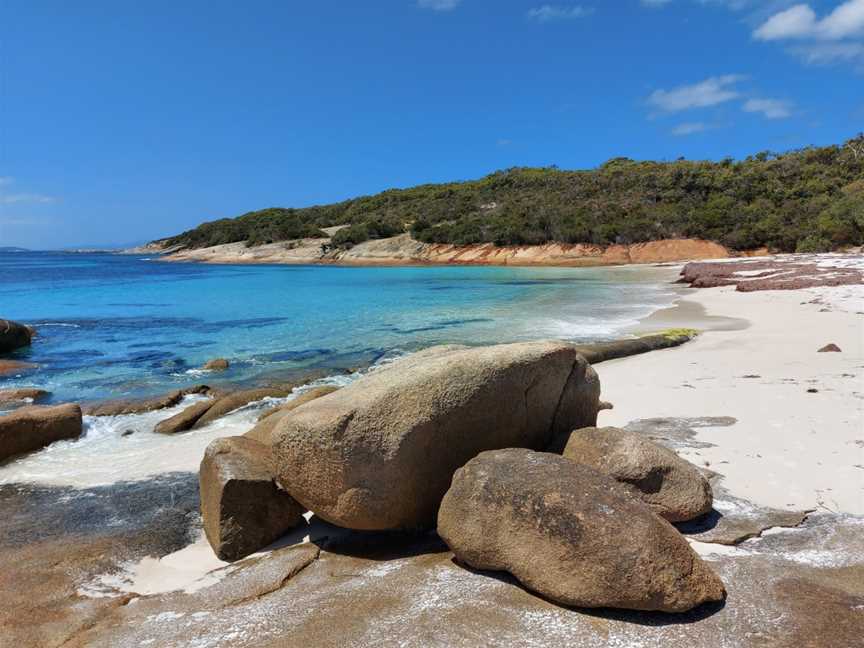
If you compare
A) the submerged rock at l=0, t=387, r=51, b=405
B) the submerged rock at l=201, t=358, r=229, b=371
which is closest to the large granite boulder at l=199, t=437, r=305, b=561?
the submerged rock at l=0, t=387, r=51, b=405

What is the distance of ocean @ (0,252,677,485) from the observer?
8.61 meters

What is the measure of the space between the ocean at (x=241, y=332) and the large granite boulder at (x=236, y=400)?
317 mm

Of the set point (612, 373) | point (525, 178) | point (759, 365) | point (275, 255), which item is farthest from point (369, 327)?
point (525, 178)

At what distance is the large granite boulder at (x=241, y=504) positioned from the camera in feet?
16.0

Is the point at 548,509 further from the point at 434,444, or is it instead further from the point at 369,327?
the point at 369,327

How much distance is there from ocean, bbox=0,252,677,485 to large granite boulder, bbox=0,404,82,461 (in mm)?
207

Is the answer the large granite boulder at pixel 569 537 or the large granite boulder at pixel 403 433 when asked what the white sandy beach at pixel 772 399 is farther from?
the large granite boulder at pixel 403 433

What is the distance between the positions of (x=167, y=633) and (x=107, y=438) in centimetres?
622

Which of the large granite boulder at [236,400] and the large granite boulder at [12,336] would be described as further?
the large granite boulder at [12,336]

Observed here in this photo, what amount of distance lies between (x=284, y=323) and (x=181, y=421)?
13692 millimetres

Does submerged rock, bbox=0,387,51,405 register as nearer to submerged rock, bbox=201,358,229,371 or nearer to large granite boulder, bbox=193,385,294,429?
submerged rock, bbox=201,358,229,371

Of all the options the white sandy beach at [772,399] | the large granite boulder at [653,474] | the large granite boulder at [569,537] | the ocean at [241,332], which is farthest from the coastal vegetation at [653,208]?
the large granite boulder at [569,537]

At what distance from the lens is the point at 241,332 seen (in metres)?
20.7

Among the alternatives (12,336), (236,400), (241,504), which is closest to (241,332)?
(12,336)
